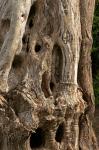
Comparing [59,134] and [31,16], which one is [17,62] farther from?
[59,134]

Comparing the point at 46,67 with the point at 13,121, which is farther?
the point at 46,67

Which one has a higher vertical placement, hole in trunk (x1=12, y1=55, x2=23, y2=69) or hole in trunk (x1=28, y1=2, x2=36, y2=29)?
hole in trunk (x1=28, y1=2, x2=36, y2=29)

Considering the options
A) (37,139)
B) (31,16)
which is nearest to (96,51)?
(31,16)

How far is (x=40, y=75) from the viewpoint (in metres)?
5.35

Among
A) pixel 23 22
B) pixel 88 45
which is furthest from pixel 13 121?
pixel 88 45

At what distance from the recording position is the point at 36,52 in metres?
5.45

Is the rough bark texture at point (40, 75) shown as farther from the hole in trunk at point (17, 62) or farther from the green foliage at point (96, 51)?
the green foliage at point (96, 51)

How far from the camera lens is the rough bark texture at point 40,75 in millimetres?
5164

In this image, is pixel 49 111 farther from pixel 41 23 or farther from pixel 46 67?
pixel 41 23

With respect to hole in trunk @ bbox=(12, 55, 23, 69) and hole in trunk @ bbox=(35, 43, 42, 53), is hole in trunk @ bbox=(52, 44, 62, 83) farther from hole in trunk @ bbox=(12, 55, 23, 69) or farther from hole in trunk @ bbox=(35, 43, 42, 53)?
hole in trunk @ bbox=(12, 55, 23, 69)

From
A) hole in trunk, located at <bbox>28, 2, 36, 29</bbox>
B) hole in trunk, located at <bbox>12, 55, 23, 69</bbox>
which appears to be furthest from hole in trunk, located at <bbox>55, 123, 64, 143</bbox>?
hole in trunk, located at <bbox>28, 2, 36, 29</bbox>

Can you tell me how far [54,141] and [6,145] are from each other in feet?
1.75

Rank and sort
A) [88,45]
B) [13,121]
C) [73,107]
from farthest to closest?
[88,45] < [73,107] < [13,121]

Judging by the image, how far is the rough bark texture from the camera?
5164 mm
